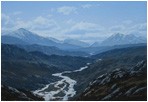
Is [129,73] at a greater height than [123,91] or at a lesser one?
greater

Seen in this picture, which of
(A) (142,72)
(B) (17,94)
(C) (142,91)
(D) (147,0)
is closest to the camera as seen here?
(D) (147,0)

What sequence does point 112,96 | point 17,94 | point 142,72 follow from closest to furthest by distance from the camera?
point 112,96, point 17,94, point 142,72

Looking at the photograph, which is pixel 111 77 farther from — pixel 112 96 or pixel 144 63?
pixel 112 96

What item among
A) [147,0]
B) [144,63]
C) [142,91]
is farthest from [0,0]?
[144,63]

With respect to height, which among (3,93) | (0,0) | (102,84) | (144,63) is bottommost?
(0,0)

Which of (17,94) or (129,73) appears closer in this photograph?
(17,94)

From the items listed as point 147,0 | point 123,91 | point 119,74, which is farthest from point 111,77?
point 147,0

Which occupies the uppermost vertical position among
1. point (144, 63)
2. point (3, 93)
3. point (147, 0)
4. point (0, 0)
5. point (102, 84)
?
point (144, 63)

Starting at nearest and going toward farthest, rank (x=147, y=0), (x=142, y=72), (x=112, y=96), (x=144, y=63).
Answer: (x=147, y=0), (x=112, y=96), (x=142, y=72), (x=144, y=63)

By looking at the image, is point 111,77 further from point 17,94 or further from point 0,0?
point 0,0
